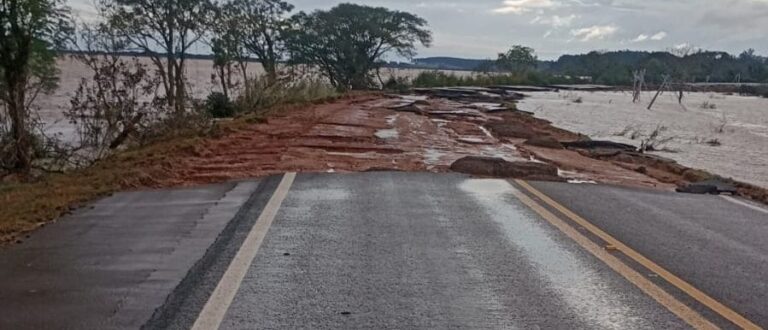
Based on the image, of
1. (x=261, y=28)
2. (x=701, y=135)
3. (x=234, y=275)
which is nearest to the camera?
(x=234, y=275)

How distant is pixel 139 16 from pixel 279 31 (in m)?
16.7

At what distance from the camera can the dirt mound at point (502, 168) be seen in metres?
12.5

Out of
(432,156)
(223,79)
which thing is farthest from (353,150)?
(223,79)

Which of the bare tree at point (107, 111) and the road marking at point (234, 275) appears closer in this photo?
the road marking at point (234, 275)

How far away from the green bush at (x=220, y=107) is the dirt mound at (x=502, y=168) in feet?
42.8

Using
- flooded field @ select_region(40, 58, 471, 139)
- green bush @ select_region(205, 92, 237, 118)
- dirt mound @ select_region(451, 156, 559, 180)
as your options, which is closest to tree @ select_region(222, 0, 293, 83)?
flooded field @ select_region(40, 58, 471, 139)

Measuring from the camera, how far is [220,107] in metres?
25.2

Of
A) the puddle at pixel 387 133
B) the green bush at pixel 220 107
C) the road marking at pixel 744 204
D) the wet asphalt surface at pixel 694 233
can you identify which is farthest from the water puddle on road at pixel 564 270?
the green bush at pixel 220 107

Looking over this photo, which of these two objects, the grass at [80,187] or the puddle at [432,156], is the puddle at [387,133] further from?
the grass at [80,187]

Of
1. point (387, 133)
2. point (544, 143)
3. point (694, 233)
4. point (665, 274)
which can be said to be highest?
point (665, 274)

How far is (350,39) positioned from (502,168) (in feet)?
140

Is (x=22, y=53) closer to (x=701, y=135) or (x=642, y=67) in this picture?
(x=701, y=135)

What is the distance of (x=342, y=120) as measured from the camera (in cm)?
2116

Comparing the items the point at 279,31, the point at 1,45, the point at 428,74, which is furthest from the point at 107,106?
the point at 428,74
